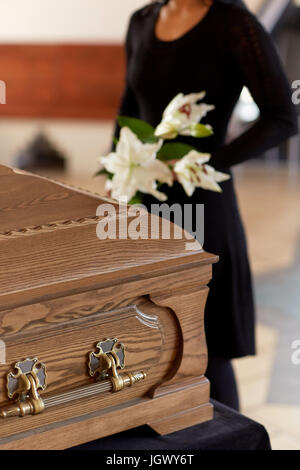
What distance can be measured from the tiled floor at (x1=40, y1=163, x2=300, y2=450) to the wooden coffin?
1434 millimetres

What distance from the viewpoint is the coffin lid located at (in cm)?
88

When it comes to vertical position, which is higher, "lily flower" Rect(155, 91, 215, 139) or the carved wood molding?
"lily flower" Rect(155, 91, 215, 139)

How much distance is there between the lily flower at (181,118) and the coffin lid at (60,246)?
0.76 feet

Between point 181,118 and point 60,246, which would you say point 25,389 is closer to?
point 60,246

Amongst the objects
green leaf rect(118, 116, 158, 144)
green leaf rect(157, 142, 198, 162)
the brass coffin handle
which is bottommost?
the brass coffin handle

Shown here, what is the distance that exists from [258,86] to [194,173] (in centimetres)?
49

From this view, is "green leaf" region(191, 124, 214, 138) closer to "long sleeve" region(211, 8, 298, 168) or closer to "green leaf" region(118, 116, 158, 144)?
"green leaf" region(118, 116, 158, 144)

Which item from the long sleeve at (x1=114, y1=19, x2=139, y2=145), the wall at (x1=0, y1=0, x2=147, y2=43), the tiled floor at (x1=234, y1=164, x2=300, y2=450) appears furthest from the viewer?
the wall at (x1=0, y1=0, x2=147, y2=43)

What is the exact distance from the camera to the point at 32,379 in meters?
0.88

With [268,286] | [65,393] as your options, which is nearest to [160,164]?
[65,393]

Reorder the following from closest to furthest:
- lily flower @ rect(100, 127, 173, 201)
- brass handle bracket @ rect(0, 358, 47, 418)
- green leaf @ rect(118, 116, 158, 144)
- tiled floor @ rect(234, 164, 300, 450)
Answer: brass handle bracket @ rect(0, 358, 47, 418) < lily flower @ rect(100, 127, 173, 201) < green leaf @ rect(118, 116, 158, 144) < tiled floor @ rect(234, 164, 300, 450)

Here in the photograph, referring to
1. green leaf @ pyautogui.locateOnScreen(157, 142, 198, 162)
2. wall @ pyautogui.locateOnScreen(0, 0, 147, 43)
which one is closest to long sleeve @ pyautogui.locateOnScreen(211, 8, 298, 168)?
green leaf @ pyautogui.locateOnScreen(157, 142, 198, 162)

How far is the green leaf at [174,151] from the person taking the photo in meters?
1.24
